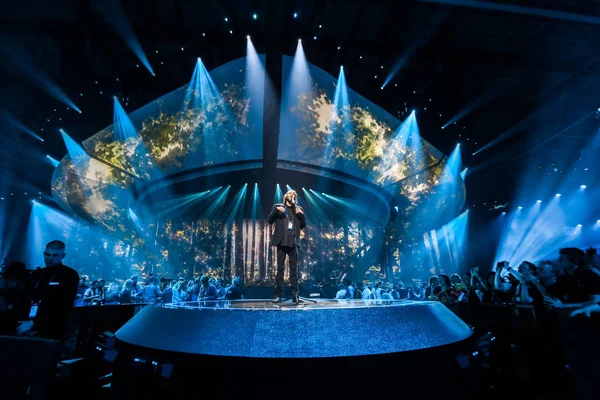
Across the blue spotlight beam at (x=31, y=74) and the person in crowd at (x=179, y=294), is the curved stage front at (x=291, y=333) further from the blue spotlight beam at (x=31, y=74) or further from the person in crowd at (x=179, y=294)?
the blue spotlight beam at (x=31, y=74)

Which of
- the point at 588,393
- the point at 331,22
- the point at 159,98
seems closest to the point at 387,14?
the point at 331,22

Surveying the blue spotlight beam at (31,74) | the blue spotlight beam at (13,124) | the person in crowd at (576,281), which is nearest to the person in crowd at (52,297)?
the person in crowd at (576,281)

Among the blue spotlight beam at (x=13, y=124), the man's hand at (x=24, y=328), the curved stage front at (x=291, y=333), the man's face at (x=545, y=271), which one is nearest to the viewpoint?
the curved stage front at (x=291, y=333)

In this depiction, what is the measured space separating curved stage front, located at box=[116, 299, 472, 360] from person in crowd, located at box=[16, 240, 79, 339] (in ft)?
3.80

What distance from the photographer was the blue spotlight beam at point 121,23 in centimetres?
697

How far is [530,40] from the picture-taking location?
8.07m

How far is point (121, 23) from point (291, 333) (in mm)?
8410

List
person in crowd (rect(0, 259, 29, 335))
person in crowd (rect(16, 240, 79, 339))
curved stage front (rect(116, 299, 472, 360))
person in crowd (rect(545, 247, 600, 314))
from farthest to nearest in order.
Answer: person in crowd (rect(545, 247, 600, 314)) < person in crowd (rect(0, 259, 29, 335)) < person in crowd (rect(16, 240, 79, 339)) < curved stage front (rect(116, 299, 472, 360))

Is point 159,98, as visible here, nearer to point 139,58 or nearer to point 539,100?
point 139,58

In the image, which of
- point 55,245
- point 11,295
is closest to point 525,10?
point 55,245

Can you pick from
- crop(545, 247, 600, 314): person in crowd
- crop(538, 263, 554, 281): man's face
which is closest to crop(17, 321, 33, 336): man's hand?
crop(545, 247, 600, 314): person in crowd

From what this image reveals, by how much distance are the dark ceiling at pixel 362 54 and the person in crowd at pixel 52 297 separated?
6.25 meters

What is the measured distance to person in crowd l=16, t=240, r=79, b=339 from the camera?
299 cm

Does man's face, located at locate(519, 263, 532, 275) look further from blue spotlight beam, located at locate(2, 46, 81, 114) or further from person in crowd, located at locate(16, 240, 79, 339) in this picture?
blue spotlight beam, located at locate(2, 46, 81, 114)
